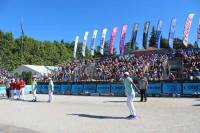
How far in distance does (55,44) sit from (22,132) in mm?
80652

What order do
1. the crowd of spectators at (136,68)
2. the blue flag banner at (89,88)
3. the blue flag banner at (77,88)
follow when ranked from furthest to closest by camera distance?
1. the blue flag banner at (77,88)
2. the blue flag banner at (89,88)
3. the crowd of spectators at (136,68)

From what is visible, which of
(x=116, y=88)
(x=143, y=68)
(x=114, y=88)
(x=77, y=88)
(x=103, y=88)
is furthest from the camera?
(x=77, y=88)

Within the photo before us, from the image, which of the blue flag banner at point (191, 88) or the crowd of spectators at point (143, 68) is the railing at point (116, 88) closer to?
the blue flag banner at point (191, 88)

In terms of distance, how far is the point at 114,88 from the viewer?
109ft

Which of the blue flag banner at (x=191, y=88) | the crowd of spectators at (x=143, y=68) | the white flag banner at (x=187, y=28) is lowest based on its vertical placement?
the blue flag banner at (x=191, y=88)

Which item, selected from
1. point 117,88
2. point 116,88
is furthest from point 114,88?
point 117,88

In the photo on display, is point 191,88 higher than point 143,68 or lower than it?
lower

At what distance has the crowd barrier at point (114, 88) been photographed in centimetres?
2793

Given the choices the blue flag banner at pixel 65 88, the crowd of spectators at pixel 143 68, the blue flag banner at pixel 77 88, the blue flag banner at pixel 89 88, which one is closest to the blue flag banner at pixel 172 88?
the crowd of spectators at pixel 143 68

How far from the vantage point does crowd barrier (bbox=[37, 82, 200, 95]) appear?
91.6 ft

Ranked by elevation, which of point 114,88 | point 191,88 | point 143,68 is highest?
point 143,68

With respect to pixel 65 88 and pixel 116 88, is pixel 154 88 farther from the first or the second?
pixel 65 88

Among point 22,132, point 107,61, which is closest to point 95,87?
point 107,61

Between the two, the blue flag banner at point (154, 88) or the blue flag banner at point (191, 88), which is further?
the blue flag banner at point (154, 88)
